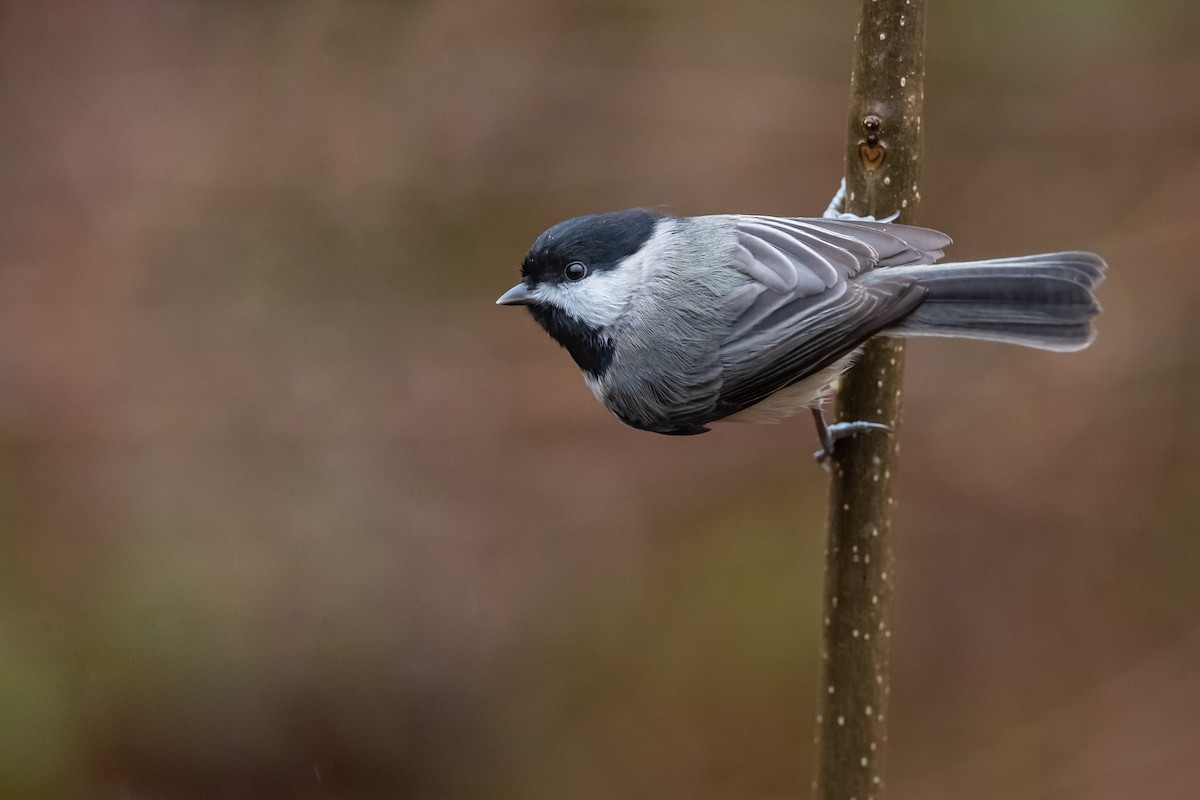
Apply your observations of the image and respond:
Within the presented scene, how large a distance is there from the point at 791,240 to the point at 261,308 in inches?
127

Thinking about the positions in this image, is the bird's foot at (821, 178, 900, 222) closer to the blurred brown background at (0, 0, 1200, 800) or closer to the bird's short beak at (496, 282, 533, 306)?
the bird's short beak at (496, 282, 533, 306)

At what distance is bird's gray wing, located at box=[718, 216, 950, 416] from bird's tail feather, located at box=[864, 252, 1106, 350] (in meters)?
0.06

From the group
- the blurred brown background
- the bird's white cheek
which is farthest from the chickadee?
the blurred brown background

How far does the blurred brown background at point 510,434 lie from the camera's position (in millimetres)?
4637

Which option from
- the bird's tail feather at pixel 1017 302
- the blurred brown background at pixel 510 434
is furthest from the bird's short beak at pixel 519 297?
the blurred brown background at pixel 510 434

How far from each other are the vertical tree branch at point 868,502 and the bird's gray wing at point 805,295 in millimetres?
150

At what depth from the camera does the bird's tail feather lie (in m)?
2.24

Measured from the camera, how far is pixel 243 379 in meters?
5.01

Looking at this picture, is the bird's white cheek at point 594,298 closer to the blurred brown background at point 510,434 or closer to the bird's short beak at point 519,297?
the bird's short beak at point 519,297

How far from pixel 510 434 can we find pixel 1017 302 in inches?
125

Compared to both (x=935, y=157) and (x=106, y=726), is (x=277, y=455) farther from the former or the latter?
(x=935, y=157)

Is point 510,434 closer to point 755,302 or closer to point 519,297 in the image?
point 519,297

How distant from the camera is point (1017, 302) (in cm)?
228

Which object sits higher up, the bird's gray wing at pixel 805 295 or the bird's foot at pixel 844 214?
the bird's foot at pixel 844 214
